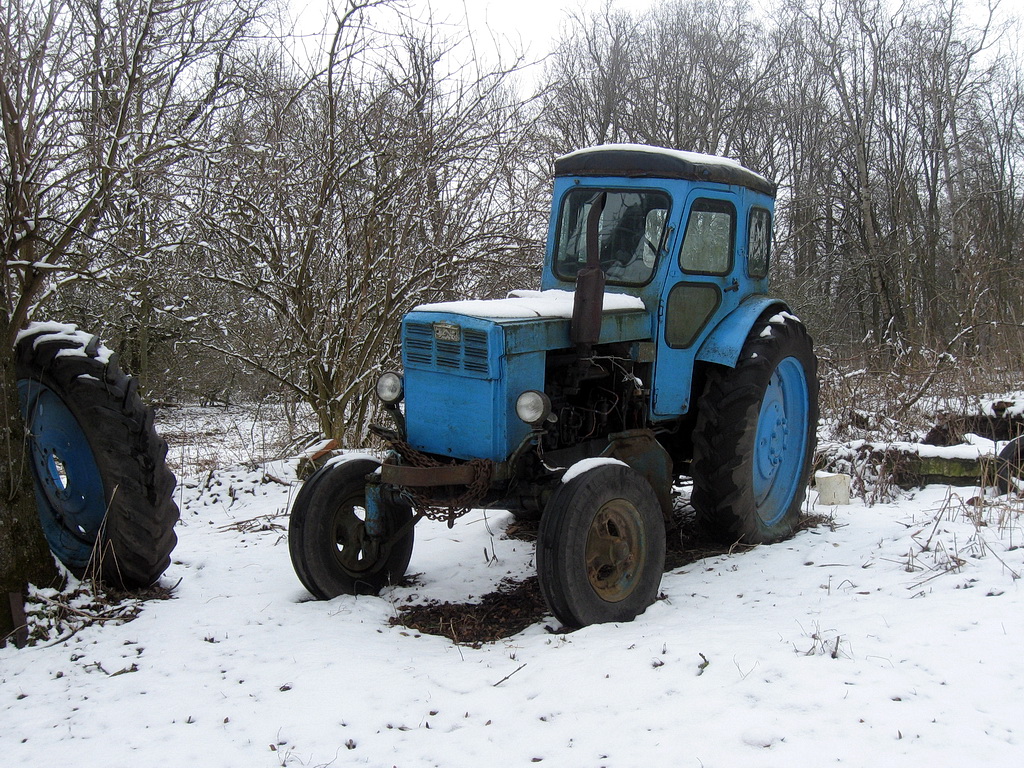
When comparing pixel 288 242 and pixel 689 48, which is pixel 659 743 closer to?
pixel 288 242

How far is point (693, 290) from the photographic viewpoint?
5148 millimetres

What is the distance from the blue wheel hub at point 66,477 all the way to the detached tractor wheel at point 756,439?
3196 mm

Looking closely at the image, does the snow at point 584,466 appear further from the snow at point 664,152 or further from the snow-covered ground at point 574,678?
the snow at point 664,152

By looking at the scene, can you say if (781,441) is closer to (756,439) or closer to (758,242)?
(756,439)

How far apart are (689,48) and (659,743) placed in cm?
2110

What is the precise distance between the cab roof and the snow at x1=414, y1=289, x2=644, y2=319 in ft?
2.36

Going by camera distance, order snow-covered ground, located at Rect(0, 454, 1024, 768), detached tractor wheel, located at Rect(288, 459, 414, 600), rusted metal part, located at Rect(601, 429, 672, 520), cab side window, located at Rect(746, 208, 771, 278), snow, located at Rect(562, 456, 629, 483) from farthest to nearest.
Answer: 1. cab side window, located at Rect(746, 208, 771, 278)
2. rusted metal part, located at Rect(601, 429, 672, 520)
3. detached tractor wheel, located at Rect(288, 459, 414, 600)
4. snow, located at Rect(562, 456, 629, 483)
5. snow-covered ground, located at Rect(0, 454, 1024, 768)

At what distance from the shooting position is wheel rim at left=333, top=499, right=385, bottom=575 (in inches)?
178

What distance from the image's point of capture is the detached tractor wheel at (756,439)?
16.6ft

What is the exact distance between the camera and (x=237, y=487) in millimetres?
6801

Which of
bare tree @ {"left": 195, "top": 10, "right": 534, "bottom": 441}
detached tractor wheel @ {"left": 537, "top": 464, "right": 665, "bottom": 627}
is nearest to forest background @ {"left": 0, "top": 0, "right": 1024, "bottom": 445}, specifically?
bare tree @ {"left": 195, "top": 10, "right": 534, "bottom": 441}

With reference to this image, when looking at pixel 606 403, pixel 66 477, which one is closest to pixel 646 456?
pixel 606 403

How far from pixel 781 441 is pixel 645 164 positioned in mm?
2021

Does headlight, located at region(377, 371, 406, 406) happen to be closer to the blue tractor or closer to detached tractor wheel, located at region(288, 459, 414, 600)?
the blue tractor
